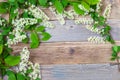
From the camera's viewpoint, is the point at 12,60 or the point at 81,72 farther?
the point at 81,72

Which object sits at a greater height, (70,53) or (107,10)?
(107,10)

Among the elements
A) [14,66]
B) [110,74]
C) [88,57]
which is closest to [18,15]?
[14,66]

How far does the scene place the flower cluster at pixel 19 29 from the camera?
142cm

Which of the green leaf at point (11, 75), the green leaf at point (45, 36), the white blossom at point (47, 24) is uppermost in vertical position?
the white blossom at point (47, 24)

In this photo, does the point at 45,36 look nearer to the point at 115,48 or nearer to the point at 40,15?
the point at 40,15

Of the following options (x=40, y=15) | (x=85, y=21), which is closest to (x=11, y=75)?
(x=40, y=15)

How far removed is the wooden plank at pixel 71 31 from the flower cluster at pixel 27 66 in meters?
0.13

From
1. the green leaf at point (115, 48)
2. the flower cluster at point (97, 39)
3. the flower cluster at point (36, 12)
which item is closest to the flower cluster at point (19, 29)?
the flower cluster at point (36, 12)

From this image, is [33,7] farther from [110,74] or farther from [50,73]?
[110,74]

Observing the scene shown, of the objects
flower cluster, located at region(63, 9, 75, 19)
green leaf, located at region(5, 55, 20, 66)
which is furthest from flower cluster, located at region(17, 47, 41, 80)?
flower cluster, located at region(63, 9, 75, 19)

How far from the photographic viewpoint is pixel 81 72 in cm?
152

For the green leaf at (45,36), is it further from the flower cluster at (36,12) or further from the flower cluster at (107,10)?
the flower cluster at (107,10)

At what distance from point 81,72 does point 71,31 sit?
0.20 m

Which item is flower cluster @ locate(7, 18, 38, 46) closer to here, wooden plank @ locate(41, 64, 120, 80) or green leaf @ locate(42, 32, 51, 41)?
green leaf @ locate(42, 32, 51, 41)
